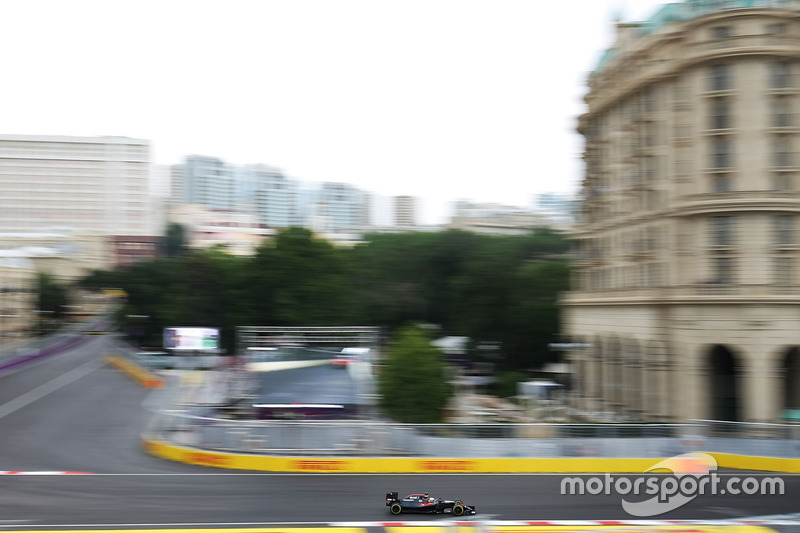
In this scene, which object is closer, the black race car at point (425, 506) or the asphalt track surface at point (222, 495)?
the black race car at point (425, 506)

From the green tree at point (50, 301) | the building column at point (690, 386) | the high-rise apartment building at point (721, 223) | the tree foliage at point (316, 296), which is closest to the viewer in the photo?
the high-rise apartment building at point (721, 223)

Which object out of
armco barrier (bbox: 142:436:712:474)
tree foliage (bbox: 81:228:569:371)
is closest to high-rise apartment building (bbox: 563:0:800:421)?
armco barrier (bbox: 142:436:712:474)

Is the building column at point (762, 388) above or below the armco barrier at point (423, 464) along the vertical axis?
above

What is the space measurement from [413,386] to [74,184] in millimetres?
172511

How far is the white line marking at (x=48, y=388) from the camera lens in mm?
34938

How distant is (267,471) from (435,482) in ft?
16.0

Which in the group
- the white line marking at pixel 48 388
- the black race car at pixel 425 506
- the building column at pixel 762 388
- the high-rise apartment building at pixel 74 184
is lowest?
the white line marking at pixel 48 388

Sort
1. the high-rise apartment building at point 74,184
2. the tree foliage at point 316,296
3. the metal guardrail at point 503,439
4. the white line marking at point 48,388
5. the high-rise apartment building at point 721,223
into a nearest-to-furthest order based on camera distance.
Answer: the metal guardrail at point 503,439, the high-rise apartment building at point 721,223, the white line marking at point 48,388, the tree foliage at point 316,296, the high-rise apartment building at point 74,184

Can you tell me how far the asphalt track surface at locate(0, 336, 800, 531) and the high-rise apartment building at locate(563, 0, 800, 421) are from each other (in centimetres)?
804

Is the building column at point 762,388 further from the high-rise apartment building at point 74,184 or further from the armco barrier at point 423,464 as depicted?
the high-rise apartment building at point 74,184

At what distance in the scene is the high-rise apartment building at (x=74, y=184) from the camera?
180 meters

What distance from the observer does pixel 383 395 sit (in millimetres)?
29109

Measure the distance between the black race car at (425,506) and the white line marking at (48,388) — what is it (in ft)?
71.3

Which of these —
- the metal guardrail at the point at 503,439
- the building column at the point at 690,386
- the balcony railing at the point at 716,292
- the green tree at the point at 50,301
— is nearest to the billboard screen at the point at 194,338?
the balcony railing at the point at 716,292
